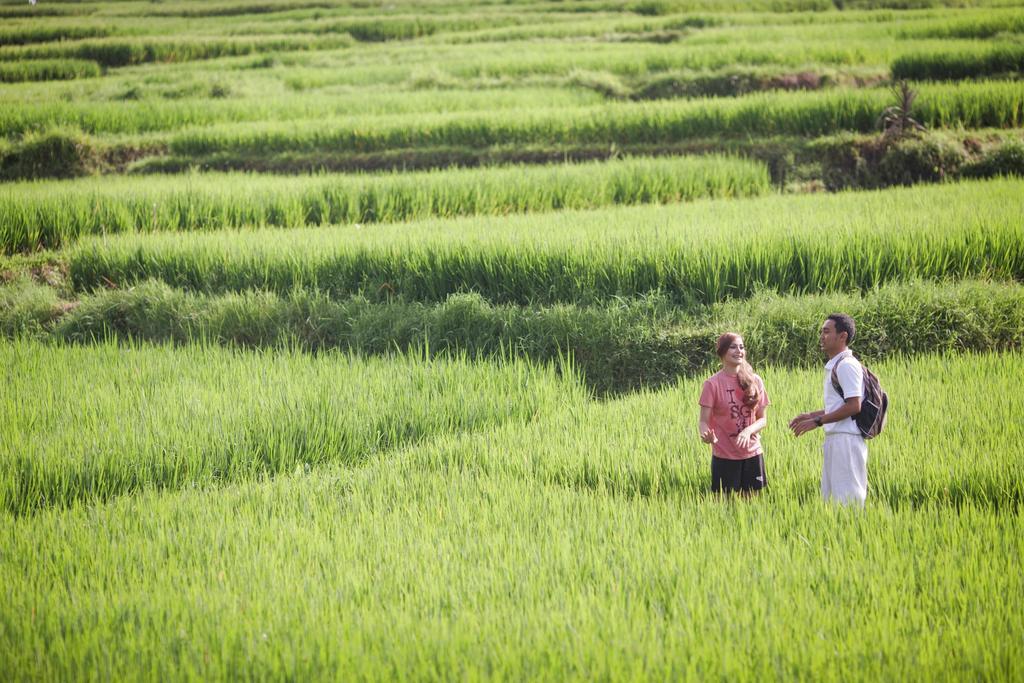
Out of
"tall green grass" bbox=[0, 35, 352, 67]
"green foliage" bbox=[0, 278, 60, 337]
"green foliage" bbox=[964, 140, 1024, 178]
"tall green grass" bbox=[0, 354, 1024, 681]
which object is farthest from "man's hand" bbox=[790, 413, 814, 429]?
"tall green grass" bbox=[0, 35, 352, 67]

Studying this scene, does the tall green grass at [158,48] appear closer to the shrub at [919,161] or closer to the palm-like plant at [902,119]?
the palm-like plant at [902,119]

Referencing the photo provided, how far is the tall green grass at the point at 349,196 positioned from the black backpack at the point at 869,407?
20.7ft

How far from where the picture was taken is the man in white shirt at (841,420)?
348cm

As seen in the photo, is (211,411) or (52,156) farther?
(52,156)

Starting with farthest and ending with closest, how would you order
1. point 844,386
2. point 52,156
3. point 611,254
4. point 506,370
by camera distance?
point 52,156 < point 611,254 < point 506,370 < point 844,386

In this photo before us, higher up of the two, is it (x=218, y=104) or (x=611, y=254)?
(x=218, y=104)

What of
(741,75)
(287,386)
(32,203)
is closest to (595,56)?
(741,75)

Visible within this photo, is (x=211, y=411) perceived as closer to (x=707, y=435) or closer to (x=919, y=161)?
(x=707, y=435)

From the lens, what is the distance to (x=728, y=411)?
3.64 metres

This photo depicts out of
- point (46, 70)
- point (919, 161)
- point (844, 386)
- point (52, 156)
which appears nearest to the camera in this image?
point (844, 386)

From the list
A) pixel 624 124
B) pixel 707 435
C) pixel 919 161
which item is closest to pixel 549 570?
pixel 707 435

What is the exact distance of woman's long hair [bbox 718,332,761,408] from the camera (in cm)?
358

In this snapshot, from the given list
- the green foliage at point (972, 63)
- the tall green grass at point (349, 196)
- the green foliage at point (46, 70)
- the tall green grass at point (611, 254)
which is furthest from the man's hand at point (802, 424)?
the green foliage at point (46, 70)

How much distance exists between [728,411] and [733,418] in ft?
0.12
